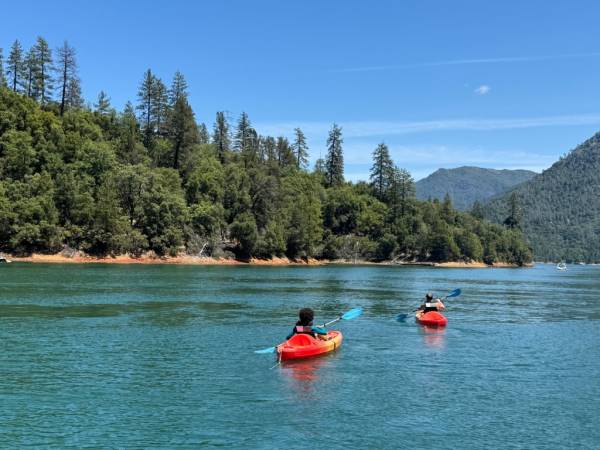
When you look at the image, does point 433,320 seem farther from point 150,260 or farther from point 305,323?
point 150,260

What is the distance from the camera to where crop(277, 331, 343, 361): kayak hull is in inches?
1155

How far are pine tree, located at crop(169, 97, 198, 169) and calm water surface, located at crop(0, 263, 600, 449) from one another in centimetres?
11724

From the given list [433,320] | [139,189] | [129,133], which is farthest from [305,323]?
[129,133]

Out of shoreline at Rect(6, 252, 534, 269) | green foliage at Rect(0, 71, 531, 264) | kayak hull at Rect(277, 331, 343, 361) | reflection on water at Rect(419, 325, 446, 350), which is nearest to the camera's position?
kayak hull at Rect(277, 331, 343, 361)

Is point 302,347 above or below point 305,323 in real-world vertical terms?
below

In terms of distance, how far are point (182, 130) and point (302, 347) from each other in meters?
140

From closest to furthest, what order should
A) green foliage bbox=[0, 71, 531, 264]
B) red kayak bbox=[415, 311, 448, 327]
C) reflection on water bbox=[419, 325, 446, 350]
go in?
reflection on water bbox=[419, 325, 446, 350], red kayak bbox=[415, 311, 448, 327], green foliage bbox=[0, 71, 531, 264]

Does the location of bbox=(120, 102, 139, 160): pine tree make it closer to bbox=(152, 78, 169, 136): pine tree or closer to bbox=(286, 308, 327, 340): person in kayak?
bbox=(152, 78, 169, 136): pine tree

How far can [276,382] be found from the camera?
82.9 feet

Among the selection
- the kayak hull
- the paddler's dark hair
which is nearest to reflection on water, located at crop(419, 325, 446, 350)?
the kayak hull

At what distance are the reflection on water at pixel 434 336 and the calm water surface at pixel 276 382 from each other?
132 millimetres

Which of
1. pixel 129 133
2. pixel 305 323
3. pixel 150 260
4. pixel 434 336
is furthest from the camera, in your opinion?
pixel 129 133

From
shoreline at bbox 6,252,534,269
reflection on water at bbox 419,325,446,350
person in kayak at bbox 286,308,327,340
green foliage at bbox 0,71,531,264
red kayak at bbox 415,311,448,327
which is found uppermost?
green foliage at bbox 0,71,531,264

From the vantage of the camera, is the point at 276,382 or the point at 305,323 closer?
the point at 276,382
